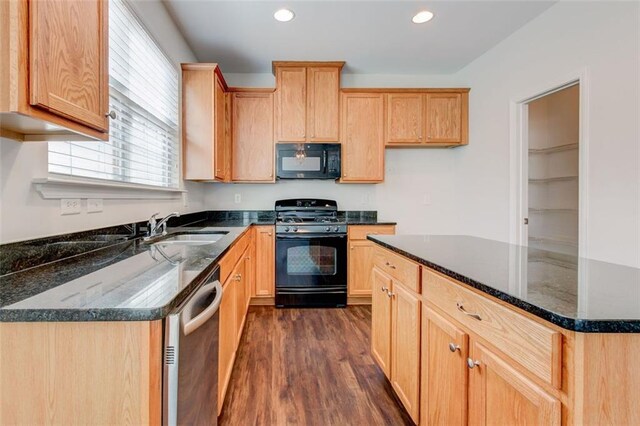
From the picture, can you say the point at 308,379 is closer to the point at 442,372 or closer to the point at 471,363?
the point at 442,372

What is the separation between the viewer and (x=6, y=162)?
110cm

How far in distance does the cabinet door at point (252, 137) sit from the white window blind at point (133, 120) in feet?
2.75

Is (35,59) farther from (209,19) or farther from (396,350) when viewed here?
(209,19)

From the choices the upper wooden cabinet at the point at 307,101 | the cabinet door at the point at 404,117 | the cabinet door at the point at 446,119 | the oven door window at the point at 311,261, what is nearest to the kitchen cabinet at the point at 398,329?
the oven door window at the point at 311,261

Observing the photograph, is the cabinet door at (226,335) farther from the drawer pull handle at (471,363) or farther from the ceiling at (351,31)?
the ceiling at (351,31)

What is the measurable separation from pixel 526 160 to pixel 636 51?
114cm

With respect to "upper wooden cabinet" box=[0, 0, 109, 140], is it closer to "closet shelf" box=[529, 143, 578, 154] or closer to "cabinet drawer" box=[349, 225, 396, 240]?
"cabinet drawer" box=[349, 225, 396, 240]

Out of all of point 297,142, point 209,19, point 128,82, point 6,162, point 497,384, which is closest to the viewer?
point 497,384

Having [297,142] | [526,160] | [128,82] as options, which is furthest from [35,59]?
[526,160]

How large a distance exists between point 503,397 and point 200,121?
9.61ft

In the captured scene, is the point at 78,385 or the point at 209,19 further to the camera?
the point at 209,19

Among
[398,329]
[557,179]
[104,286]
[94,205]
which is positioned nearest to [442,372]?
[398,329]

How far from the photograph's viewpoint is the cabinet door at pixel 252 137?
352cm

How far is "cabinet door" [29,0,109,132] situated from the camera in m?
0.85
